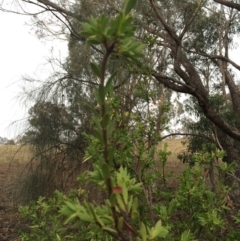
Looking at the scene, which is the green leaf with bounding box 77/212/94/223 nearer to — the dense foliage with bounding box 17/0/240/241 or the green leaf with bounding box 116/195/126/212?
the dense foliage with bounding box 17/0/240/241

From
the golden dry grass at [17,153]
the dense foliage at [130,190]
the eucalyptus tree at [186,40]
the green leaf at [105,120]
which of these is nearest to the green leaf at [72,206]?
the dense foliage at [130,190]

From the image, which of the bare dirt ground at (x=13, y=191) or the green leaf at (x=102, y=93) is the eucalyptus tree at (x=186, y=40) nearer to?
the bare dirt ground at (x=13, y=191)

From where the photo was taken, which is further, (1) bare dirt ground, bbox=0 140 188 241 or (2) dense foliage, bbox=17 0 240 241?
(1) bare dirt ground, bbox=0 140 188 241

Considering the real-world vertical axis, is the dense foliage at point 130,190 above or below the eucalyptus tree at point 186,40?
below

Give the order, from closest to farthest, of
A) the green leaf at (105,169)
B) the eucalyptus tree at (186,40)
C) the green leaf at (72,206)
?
1. the green leaf at (105,169)
2. the green leaf at (72,206)
3. the eucalyptus tree at (186,40)

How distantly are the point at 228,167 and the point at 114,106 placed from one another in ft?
2.87

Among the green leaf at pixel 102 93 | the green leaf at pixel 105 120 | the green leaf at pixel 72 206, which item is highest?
the green leaf at pixel 102 93

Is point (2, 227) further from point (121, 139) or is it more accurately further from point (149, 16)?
point (121, 139)

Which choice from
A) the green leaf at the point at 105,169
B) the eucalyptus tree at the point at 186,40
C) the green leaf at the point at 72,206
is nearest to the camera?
the green leaf at the point at 105,169

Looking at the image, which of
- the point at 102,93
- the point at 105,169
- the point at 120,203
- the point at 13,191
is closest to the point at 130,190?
the point at 120,203

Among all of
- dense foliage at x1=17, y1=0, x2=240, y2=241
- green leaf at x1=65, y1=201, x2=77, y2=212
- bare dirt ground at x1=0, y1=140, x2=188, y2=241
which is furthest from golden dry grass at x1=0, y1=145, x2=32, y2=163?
green leaf at x1=65, y1=201, x2=77, y2=212

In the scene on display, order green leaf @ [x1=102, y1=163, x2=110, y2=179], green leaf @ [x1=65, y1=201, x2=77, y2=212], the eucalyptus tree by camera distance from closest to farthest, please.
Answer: green leaf @ [x1=102, y1=163, x2=110, y2=179]
green leaf @ [x1=65, y1=201, x2=77, y2=212]
the eucalyptus tree

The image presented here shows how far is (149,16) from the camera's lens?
33.7 ft

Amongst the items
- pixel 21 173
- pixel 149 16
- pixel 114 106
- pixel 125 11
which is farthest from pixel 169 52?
pixel 125 11
